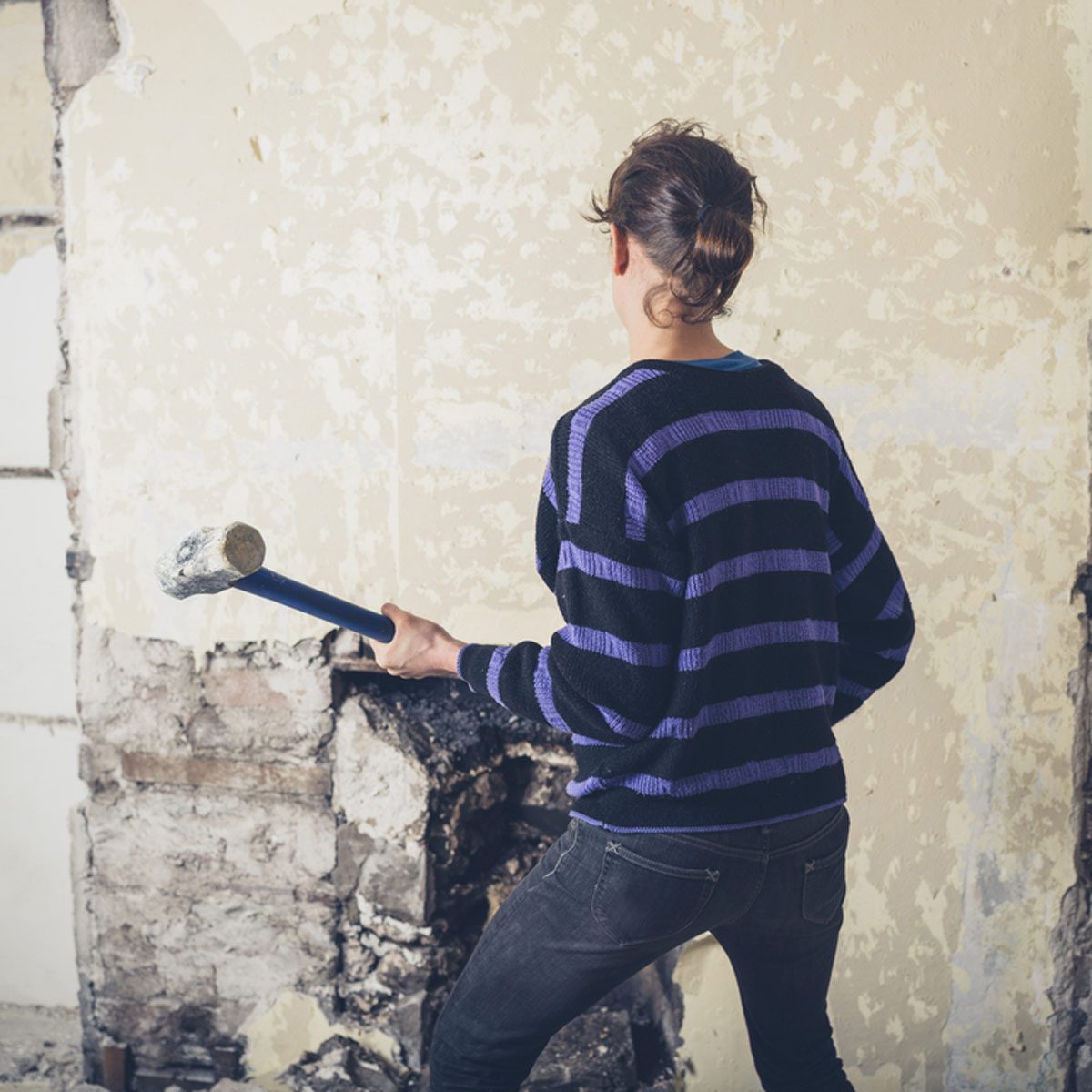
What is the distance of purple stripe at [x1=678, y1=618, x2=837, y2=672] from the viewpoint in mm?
1257

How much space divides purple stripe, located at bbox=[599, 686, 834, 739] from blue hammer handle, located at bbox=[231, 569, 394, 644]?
42cm

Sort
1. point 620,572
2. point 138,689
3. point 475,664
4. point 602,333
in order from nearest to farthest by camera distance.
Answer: point 620,572, point 475,664, point 602,333, point 138,689

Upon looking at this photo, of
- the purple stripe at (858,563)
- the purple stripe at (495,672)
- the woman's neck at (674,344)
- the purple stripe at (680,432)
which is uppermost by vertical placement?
the woman's neck at (674,344)

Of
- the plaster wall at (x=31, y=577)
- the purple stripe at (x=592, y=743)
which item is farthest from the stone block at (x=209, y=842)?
the purple stripe at (x=592, y=743)

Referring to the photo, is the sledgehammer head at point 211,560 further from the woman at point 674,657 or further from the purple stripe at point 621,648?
the purple stripe at point 621,648

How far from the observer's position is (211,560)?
1.40m

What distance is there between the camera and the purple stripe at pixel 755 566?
1.25 meters

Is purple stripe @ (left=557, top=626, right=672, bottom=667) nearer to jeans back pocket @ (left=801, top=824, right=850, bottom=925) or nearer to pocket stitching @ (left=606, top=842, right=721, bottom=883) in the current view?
pocket stitching @ (left=606, top=842, right=721, bottom=883)

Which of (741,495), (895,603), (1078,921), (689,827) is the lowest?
(1078,921)

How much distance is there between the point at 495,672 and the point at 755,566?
0.35 metres

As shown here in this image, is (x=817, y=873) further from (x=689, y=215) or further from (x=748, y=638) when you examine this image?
(x=689, y=215)

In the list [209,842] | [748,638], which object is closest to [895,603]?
[748,638]

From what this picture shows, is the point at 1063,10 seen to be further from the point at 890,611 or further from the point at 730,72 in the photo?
the point at 890,611

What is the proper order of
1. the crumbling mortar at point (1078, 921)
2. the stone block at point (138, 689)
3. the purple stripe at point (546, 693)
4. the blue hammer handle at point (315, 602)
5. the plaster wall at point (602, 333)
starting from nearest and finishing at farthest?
the purple stripe at point (546, 693) < the blue hammer handle at point (315, 602) < the plaster wall at point (602, 333) < the crumbling mortar at point (1078, 921) < the stone block at point (138, 689)
